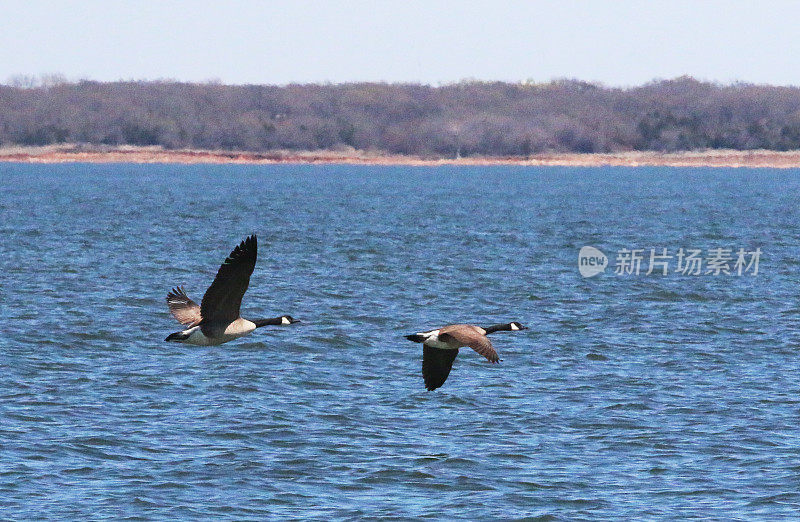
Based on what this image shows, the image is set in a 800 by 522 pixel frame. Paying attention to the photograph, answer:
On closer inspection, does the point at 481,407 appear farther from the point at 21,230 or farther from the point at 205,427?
the point at 21,230

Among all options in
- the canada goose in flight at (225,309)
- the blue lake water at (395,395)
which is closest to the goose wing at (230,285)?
the canada goose in flight at (225,309)

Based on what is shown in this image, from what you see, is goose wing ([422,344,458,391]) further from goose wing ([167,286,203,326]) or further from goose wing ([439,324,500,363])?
goose wing ([167,286,203,326])

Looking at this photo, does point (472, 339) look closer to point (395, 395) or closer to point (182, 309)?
point (182, 309)

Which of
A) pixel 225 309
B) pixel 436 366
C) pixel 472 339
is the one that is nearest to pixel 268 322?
pixel 225 309

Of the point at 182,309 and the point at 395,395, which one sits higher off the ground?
the point at 182,309

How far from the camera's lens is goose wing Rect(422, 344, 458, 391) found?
1656 cm

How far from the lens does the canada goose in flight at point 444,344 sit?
14.5 m

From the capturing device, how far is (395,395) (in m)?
22.2

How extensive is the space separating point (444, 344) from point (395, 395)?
242 inches

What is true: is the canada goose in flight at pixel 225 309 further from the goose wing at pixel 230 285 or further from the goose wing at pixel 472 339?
the goose wing at pixel 472 339

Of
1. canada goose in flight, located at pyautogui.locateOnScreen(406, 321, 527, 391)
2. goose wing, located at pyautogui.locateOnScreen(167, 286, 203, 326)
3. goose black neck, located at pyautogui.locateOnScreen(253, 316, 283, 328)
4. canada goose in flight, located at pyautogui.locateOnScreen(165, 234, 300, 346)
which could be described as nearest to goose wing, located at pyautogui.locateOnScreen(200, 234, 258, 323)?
canada goose in flight, located at pyautogui.locateOnScreen(165, 234, 300, 346)

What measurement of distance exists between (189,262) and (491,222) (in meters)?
30.9

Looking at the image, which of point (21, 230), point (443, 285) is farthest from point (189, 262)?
point (21, 230)

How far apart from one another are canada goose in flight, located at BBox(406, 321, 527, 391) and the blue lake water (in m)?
1.51
